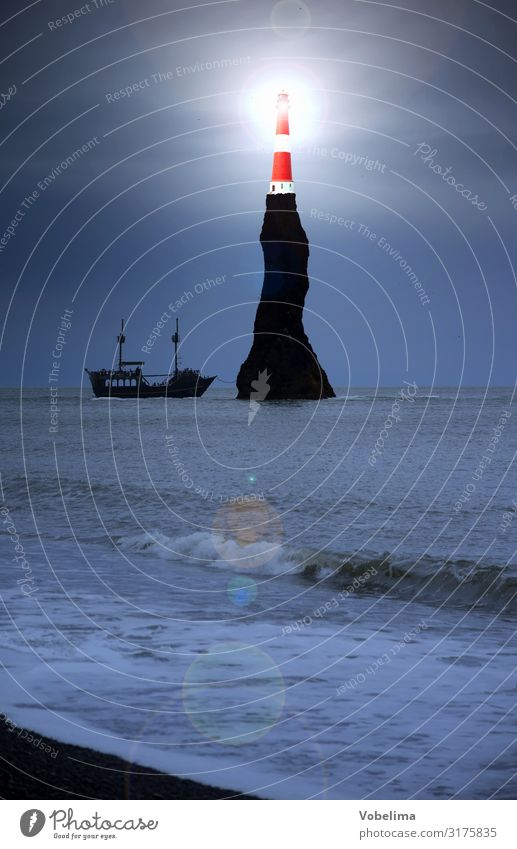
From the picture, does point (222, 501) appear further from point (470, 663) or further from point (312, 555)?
point (470, 663)

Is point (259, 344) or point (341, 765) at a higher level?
point (259, 344)

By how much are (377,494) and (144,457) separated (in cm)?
1821

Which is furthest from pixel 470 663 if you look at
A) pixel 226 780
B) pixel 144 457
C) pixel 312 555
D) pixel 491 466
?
pixel 144 457

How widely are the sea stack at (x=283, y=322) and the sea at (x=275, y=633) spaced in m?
120

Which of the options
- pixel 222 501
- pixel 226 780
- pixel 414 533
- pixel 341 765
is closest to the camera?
pixel 226 780

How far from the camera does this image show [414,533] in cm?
1889

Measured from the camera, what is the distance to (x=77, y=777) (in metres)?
5.26
